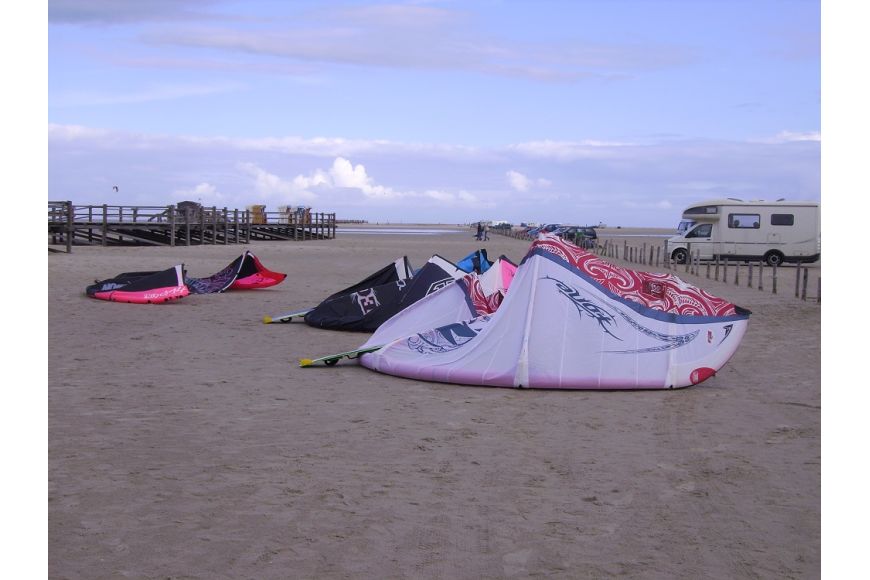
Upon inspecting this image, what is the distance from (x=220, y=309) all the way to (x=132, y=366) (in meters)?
5.69

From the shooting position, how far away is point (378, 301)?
13.1 metres

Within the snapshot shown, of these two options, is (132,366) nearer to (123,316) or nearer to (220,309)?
(123,316)

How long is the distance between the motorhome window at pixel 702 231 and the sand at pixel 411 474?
23.1 m

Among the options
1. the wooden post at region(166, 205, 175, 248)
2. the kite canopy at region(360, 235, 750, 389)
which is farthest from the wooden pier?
the kite canopy at region(360, 235, 750, 389)

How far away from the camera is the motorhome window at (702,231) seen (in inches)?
1300

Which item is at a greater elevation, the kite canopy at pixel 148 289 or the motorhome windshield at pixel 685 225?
the motorhome windshield at pixel 685 225

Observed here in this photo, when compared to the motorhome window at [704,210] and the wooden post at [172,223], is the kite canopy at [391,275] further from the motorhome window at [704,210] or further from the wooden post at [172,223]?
the wooden post at [172,223]

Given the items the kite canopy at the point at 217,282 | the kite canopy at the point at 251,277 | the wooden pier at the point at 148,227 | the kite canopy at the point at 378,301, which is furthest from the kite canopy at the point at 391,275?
the wooden pier at the point at 148,227

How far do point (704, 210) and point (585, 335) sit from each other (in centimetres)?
2598

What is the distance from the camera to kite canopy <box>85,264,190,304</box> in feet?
51.9

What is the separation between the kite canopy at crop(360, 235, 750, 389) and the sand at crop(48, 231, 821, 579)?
0.19 m

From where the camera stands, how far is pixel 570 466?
605cm
